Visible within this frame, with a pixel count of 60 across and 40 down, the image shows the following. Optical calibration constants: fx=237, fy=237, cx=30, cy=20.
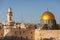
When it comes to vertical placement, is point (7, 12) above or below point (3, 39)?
above

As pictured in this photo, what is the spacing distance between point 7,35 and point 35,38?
3.45 metres

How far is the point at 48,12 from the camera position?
109 feet

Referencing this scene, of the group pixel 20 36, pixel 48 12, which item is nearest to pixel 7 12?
pixel 48 12

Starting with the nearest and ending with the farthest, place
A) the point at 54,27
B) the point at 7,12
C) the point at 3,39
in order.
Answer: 1. the point at 3,39
2. the point at 54,27
3. the point at 7,12

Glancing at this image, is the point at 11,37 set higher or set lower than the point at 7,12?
lower

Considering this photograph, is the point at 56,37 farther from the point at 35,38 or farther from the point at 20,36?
the point at 20,36

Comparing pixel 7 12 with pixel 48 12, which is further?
pixel 7 12

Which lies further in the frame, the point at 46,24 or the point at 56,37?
the point at 46,24

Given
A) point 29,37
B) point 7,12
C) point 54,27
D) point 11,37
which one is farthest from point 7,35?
point 7,12

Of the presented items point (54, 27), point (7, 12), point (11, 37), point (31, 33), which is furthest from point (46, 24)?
point (7, 12)

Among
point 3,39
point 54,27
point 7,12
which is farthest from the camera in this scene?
point 7,12

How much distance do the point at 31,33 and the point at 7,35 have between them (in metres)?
2.96

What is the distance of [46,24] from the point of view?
32.8 metres

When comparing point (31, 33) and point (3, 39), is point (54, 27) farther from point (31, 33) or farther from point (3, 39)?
point (3, 39)
